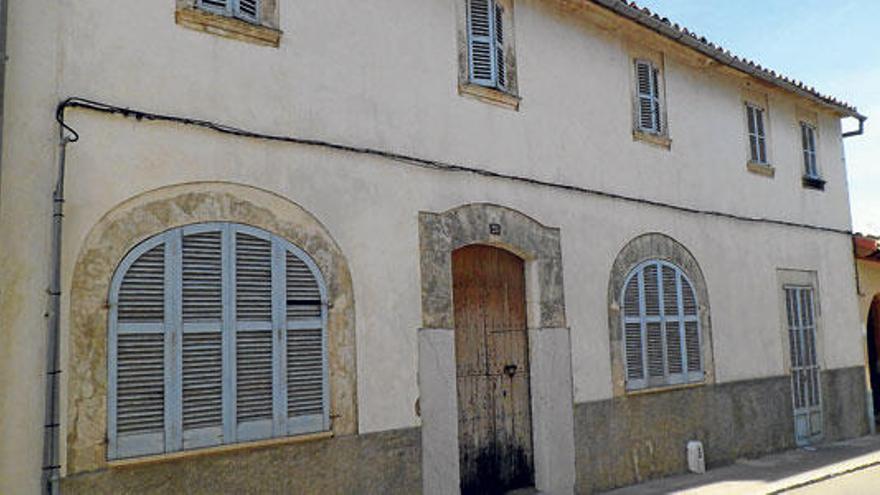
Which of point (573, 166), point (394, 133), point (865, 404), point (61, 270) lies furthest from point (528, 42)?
point (865, 404)

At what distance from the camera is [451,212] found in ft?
24.5

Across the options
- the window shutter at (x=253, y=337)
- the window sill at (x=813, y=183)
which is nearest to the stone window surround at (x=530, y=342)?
the window shutter at (x=253, y=337)

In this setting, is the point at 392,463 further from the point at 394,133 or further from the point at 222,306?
the point at 394,133

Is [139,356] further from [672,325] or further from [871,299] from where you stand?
[871,299]

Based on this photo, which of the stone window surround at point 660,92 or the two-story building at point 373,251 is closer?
the two-story building at point 373,251

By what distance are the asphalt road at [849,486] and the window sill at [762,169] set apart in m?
4.67

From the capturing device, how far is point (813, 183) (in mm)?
13164

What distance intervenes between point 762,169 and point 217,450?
981 cm

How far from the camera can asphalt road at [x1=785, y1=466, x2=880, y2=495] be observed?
8.66 meters

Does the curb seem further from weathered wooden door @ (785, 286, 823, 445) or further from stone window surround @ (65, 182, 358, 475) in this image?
stone window surround @ (65, 182, 358, 475)

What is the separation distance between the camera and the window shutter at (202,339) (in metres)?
5.48

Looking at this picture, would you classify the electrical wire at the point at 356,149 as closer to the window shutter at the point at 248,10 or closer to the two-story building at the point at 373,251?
the two-story building at the point at 373,251

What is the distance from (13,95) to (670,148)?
26.6ft

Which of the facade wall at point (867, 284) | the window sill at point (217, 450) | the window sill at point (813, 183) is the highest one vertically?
the window sill at point (813, 183)
